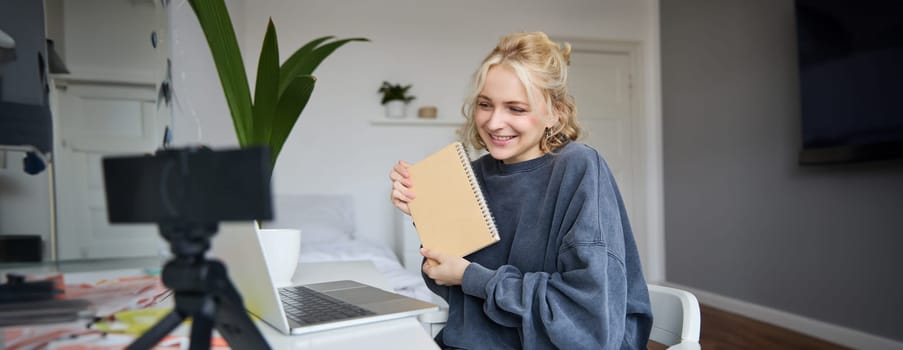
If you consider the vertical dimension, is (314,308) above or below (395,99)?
below

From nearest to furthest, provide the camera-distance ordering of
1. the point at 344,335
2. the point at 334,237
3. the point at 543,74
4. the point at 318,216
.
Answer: the point at 344,335
the point at 543,74
the point at 334,237
the point at 318,216

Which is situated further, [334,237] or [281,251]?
[334,237]

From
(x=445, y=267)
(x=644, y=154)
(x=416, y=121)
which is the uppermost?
(x=416, y=121)

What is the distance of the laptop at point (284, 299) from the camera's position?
663 millimetres

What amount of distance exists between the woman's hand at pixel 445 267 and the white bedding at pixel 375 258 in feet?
3.47

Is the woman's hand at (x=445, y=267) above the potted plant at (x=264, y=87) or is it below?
below

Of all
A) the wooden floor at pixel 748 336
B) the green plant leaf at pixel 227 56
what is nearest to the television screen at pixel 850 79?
the wooden floor at pixel 748 336

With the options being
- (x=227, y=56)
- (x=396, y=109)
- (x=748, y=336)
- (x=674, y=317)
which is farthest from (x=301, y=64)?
(x=748, y=336)

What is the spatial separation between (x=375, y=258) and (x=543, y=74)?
5.63 ft

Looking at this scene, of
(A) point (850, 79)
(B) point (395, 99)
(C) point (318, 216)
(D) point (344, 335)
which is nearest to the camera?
(D) point (344, 335)

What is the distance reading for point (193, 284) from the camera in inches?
12.7

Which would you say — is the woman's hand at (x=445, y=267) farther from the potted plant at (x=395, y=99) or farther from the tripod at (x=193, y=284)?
the potted plant at (x=395, y=99)

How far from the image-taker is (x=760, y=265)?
3.08m

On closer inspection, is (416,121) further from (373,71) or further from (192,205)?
(192,205)
